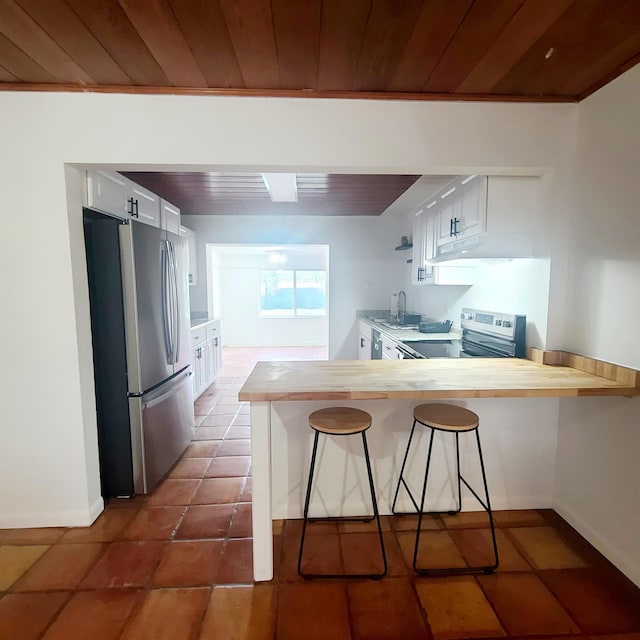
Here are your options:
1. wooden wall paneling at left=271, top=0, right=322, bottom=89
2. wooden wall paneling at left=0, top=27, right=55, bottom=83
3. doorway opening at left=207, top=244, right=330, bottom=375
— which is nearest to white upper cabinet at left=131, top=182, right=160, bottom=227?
wooden wall paneling at left=0, top=27, right=55, bottom=83

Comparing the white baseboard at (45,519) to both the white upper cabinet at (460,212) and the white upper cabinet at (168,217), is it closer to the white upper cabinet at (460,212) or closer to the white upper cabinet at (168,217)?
the white upper cabinet at (168,217)

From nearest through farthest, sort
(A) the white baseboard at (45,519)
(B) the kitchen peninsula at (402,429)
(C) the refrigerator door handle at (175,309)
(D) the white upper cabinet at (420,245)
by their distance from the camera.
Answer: (B) the kitchen peninsula at (402,429)
(A) the white baseboard at (45,519)
(C) the refrigerator door handle at (175,309)
(D) the white upper cabinet at (420,245)

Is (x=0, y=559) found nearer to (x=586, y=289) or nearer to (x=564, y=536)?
(x=564, y=536)

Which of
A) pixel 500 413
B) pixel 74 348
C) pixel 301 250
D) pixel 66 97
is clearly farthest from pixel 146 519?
pixel 301 250

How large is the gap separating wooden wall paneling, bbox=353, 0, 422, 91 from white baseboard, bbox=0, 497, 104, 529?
2.78m

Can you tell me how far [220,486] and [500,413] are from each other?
1.89 meters

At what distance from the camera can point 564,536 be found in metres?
1.95

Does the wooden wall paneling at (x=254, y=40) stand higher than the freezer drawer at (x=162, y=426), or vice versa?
the wooden wall paneling at (x=254, y=40)

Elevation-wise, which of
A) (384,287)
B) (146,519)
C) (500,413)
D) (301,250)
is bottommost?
(146,519)

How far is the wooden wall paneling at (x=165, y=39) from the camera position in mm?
1276

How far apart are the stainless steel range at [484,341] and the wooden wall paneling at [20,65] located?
2621 mm

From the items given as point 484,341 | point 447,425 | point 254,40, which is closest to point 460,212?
point 484,341

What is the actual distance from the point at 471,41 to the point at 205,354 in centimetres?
403

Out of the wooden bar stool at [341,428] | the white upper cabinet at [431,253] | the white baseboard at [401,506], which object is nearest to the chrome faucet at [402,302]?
the white upper cabinet at [431,253]
